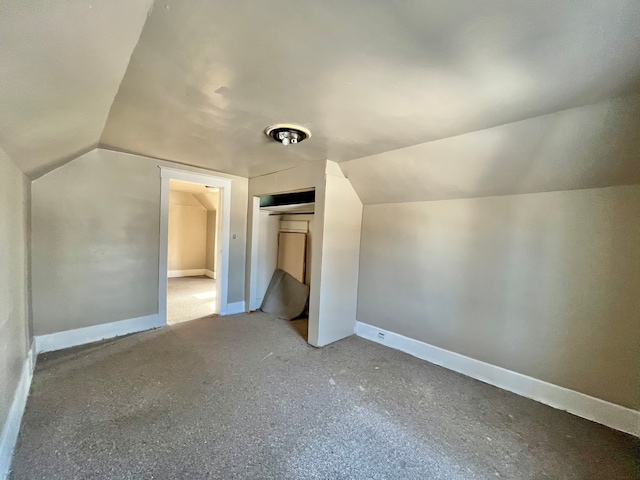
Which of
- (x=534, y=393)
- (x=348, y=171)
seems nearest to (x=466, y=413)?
(x=534, y=393)

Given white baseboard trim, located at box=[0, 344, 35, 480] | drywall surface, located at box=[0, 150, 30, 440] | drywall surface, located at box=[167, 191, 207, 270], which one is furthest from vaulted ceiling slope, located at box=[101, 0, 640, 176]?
drywall surface, located at box=[167, 191, 207, 270]

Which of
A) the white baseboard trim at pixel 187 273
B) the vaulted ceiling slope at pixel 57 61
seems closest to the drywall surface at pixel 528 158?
the vaulted ceiling slope at pixel 57 61

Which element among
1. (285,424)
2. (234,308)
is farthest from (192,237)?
(285,424)

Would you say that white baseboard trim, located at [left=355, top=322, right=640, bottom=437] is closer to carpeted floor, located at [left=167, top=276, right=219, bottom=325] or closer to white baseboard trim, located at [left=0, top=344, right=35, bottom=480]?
carpeted floor, located at [left=167, top=276, right=219, bottom=325]

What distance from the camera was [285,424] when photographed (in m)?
1.78

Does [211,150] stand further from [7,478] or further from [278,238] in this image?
[7,478]

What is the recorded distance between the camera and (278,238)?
15.1ft

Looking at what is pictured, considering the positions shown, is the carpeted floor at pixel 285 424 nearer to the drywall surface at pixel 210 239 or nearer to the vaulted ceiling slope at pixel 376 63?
the vaulted ceiling slope at pixel 376 63

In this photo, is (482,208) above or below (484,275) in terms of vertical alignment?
above

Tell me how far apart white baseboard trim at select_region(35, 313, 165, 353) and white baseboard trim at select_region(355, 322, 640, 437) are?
2.88m

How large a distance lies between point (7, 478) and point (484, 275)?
134 inches

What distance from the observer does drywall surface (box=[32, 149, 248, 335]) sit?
2.63 m

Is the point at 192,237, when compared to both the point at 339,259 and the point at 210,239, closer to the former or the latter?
the point at 210,239

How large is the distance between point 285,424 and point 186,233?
21.0ft
